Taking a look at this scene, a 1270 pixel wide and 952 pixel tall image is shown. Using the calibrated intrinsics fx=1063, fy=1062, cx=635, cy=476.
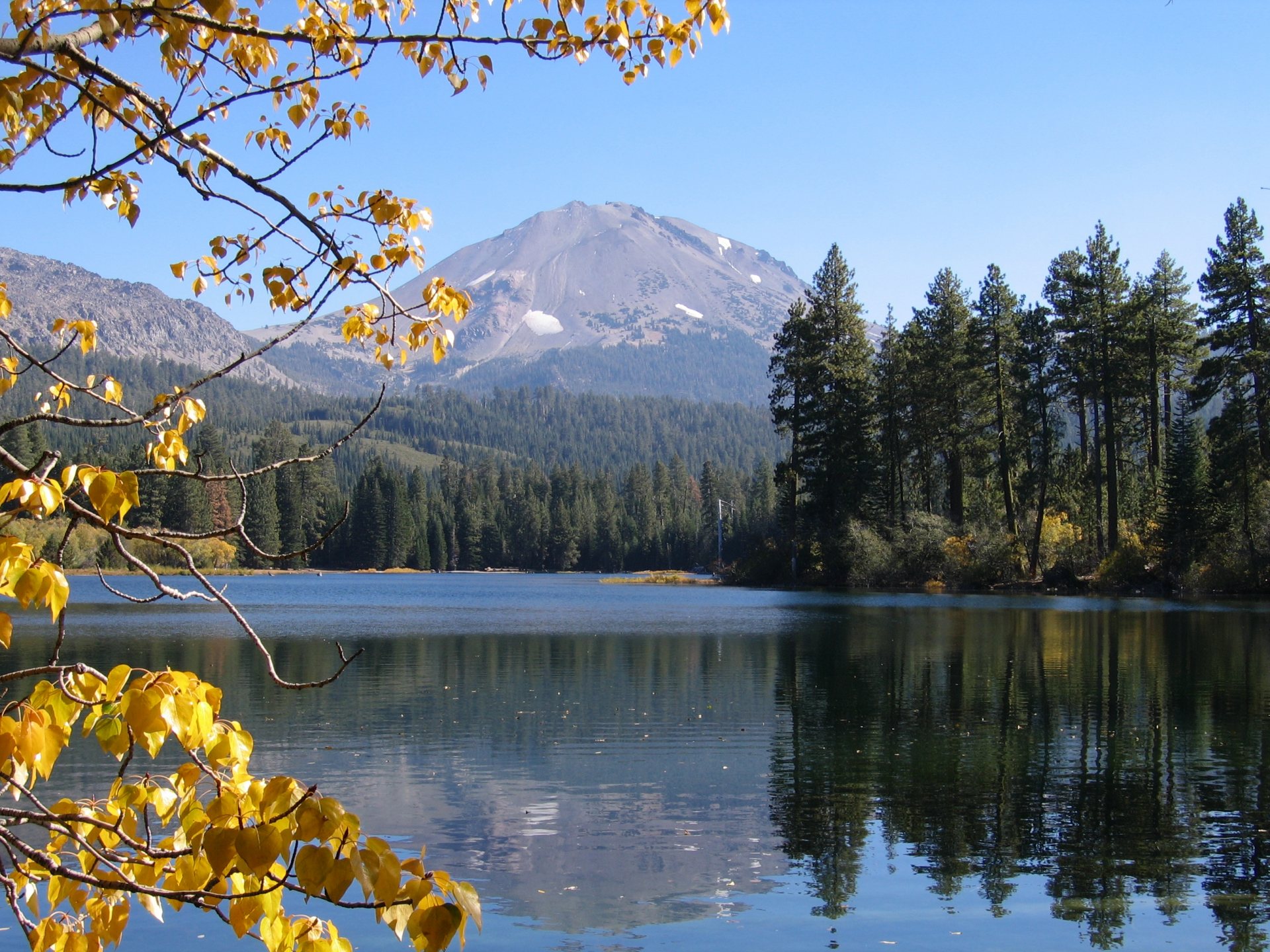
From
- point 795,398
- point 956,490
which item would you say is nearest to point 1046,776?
point 956,490

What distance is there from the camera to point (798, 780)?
36.2ft

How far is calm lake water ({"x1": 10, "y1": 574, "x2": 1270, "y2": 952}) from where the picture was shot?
7.10m

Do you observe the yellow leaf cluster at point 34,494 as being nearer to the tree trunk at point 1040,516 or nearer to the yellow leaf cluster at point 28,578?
the yellow leaf cluster at point 28,578

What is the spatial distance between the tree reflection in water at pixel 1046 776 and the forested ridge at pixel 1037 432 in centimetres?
2195

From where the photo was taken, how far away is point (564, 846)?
8633mm

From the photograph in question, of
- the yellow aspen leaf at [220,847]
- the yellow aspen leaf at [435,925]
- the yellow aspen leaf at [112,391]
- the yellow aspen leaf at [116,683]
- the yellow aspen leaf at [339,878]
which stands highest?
the yellow aspen leaf at [112,391]

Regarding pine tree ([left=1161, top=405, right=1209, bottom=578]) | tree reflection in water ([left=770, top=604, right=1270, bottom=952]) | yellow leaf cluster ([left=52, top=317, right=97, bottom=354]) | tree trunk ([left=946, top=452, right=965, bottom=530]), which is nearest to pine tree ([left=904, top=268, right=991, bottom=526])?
tree trunk ([left=946, top=452, right=965, bottom=530])

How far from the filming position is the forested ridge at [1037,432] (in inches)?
1634

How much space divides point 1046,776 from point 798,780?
8.42ft

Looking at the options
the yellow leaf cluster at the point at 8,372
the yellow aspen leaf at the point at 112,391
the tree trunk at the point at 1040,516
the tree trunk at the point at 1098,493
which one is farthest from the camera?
the tree trunk at the point at 1098,493

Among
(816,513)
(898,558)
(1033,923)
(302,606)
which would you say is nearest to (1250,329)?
(898,558)

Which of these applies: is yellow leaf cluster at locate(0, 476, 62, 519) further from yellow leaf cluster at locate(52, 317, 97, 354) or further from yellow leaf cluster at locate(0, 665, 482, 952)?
yellow leaf cluster at locate(52, 317, 97, 354)

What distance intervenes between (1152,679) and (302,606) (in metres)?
33.8

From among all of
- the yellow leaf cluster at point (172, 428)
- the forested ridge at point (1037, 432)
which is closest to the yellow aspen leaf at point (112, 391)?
the yellow leaf cluster at point (172, 428)
